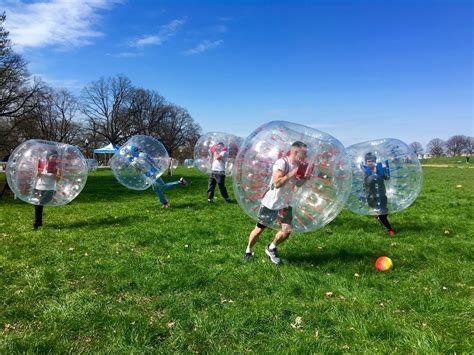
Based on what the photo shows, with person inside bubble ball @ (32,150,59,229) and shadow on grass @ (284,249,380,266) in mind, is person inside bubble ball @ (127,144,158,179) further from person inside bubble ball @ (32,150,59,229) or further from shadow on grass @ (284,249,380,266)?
shadow on grass @ (284,249,380,266)

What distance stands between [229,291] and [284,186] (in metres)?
1.67

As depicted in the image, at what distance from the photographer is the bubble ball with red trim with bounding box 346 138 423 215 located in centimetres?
801

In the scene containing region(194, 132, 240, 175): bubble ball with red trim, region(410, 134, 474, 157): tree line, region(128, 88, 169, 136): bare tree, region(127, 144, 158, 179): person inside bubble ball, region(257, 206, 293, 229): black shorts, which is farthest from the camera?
region(410, 134, 474, 157): tree line

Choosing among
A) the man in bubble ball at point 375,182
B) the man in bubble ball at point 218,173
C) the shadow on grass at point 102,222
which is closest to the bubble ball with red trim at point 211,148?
the man in bubble ball at point 218,173

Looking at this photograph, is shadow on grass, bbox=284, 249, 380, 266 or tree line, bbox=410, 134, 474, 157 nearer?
shadow on grass, bbox=284, 249, 380, 266

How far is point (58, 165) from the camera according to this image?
9211mm

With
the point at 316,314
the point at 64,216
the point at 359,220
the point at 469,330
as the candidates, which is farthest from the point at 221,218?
the point at 469,330

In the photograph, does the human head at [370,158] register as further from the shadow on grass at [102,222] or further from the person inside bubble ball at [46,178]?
the person inside bubble ball at [46,178]

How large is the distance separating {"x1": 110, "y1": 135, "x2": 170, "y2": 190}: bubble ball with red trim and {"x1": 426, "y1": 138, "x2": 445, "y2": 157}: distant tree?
134 meters

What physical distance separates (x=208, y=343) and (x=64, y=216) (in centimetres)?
886

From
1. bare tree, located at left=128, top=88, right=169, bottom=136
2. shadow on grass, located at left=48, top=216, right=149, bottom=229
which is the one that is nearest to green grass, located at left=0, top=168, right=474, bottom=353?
shadow on grass, located at left=48, top=216, right=149, bottom=229

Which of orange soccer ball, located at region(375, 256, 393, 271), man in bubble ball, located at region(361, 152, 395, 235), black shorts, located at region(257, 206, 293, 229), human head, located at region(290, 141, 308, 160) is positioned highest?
human head, located at region(290, 141, 308, 160)

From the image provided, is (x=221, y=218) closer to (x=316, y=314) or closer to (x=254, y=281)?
(x=254, y=281)

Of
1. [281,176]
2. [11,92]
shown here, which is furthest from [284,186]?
[11,92]
